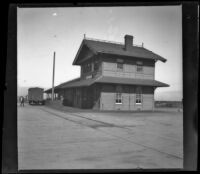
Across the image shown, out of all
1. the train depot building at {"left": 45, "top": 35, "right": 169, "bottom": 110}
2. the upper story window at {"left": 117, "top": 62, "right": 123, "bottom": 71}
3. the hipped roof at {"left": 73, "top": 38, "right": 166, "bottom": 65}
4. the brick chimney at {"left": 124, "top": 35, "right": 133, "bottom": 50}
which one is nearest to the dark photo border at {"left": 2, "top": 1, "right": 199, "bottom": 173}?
the train depot building at {"left": 45, "top": 35, "right": 169, "bottom": 110}

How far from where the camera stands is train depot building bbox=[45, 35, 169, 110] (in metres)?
21.4

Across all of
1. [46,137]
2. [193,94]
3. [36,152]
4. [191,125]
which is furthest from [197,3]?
[46,137]

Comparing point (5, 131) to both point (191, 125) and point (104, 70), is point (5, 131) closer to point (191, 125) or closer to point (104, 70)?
point (191, 125)

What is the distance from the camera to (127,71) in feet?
75.7

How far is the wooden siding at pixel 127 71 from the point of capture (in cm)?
2186

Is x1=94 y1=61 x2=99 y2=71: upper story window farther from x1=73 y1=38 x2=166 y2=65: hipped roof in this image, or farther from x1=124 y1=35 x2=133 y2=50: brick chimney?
x1=124 y1=35 x2=133 y2=50: brick chimney

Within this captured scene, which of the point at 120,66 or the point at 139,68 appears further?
the point at 139,68

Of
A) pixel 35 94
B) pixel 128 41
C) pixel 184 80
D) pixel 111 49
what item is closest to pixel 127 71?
pixel 111 49

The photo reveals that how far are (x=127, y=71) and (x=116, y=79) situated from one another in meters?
2.03

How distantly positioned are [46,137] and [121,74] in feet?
52.2

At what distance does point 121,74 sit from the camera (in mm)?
22766

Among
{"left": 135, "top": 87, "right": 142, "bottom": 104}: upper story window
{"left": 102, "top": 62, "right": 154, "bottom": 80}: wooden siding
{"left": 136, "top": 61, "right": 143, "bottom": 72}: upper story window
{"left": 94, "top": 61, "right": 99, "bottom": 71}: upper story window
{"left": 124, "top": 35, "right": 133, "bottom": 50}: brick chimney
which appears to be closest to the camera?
{"left": 102, "top": 62, "right": 154, "bottom": 80}: wooden siding

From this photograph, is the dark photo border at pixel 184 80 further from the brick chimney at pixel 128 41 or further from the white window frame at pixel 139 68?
the brick chimney at pixel 128 41

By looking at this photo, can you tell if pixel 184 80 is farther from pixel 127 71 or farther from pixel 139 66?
pixel 139 66
